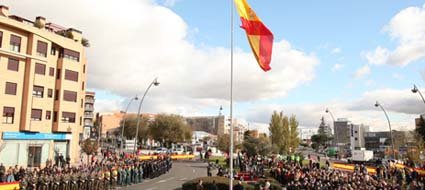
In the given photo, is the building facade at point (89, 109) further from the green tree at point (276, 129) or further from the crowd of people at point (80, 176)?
the crowd of people at point (80, 176)

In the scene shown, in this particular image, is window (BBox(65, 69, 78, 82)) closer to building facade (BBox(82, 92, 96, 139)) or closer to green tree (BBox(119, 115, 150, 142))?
green tree (BBox(119, 115, 150, 142))

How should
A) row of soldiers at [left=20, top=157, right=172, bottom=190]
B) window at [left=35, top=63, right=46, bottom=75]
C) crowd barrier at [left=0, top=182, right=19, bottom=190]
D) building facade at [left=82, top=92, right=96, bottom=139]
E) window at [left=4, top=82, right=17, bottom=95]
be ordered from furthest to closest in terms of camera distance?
building facade at [left=82, top=92, right=96, bottom=139], window at [left=35, top=63, right=46, bottom=75], window at [left=4, top=82, right=17, bottom=95], row of soldiers at [left=20, top=157, right=172, bottom=190], crowd barrier at [left=0, top=182, right=19, bottom=190]

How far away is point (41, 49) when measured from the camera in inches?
1778

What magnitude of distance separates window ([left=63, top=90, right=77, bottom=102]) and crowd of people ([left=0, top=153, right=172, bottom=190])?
16403mm

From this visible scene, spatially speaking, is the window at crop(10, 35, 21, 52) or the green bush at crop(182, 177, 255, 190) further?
the window at crop(10, 35, 21, 52)

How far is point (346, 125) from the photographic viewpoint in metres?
161

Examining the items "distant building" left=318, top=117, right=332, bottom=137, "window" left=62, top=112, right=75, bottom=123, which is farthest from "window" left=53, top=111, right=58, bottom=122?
"distant building" left=318, top=117, right=332, bottom=137

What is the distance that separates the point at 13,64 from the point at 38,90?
13.7 ft

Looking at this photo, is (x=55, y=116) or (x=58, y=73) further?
(x=58, y=73)

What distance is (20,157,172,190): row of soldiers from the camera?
2421cm

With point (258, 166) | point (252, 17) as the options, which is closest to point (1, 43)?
point (258, 166)

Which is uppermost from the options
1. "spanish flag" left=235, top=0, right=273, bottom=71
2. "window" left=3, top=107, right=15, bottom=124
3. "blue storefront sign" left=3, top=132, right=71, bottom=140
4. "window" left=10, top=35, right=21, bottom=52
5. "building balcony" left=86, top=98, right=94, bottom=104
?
"building balcony" left=86, top=98, right=94, bottom=104

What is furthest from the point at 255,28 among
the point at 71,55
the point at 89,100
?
the point at 89,100

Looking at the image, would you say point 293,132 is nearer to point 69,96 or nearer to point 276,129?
point 276,129
